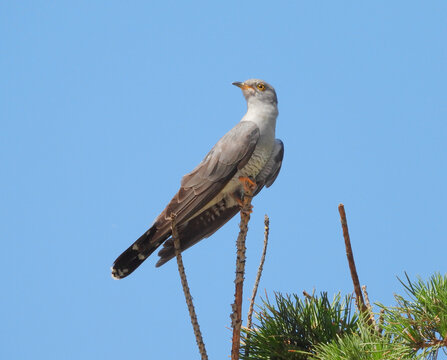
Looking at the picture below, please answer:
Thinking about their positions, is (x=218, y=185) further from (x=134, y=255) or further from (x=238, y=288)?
(x=238, y=288)

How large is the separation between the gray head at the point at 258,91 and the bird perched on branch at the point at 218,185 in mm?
62

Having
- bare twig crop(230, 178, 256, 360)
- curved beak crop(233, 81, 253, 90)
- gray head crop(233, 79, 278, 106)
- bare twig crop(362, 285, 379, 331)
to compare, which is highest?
curved beak crop(233, 81, 253, 90)

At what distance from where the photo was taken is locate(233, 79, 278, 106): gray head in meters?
4.88

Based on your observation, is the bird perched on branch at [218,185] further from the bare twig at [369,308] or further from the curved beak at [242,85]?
the bare twig at [369,308]

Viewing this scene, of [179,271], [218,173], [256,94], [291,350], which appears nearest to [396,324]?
[291,350]

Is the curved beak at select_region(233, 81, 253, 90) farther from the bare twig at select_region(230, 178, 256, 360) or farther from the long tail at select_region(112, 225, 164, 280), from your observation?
the bare twig at select_region(230, 178, 256, 360)

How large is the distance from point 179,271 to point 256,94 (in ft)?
8.99

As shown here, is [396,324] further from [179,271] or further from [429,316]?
[179,271]

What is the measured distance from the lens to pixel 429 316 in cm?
227

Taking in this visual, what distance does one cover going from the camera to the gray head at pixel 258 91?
4.88 m

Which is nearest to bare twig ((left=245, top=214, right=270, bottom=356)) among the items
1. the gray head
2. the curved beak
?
the gray head

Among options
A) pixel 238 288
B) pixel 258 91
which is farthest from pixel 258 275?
pixel 258 91

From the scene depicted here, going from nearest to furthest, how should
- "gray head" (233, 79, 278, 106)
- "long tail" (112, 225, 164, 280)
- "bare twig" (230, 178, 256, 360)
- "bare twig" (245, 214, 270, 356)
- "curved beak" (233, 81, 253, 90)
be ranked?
"bare twig" (230, 178, 256, 360)
"bare twig" (245, 214, 270, 356)
"long tail" (112, 225, 164, 280)
"gray head" (233, 79, 278, 106)
"curved beak" (233, 81, 253, 90)

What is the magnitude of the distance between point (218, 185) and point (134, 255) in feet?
2.77
